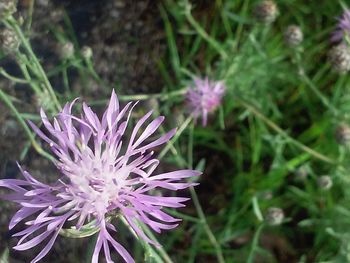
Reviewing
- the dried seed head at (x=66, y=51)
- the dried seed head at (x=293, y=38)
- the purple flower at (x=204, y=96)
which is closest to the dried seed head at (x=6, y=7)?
the dried seed head at (x=66, y=51)

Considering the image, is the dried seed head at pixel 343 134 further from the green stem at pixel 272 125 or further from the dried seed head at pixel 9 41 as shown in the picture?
the dried seed head at pixel 9 41

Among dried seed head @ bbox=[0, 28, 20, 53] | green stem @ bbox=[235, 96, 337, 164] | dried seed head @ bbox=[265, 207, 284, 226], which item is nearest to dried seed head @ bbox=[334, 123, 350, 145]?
green stem @ bbox=[235, 96, 337, 164]

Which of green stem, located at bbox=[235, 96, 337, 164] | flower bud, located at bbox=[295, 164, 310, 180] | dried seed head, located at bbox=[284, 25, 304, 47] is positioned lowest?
flower bud, located at bbox=[295, 164, 310, 180]

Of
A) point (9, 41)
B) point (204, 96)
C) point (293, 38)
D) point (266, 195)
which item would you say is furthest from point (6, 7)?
point (266, 195)

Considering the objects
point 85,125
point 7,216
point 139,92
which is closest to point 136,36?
point 139,92

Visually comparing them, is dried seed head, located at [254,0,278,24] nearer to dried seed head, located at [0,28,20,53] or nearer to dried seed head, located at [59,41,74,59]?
dried seed head, located at [59,41,74,59]

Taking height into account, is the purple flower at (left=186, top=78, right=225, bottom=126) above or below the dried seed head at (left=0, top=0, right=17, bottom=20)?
below

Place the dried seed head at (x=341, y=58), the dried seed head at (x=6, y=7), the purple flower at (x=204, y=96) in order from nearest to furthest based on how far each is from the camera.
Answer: the dried seed head at (x=6, y=7) → the dried seed head at (x=341, y=58) → the purple flower at (x=204, y=96)
